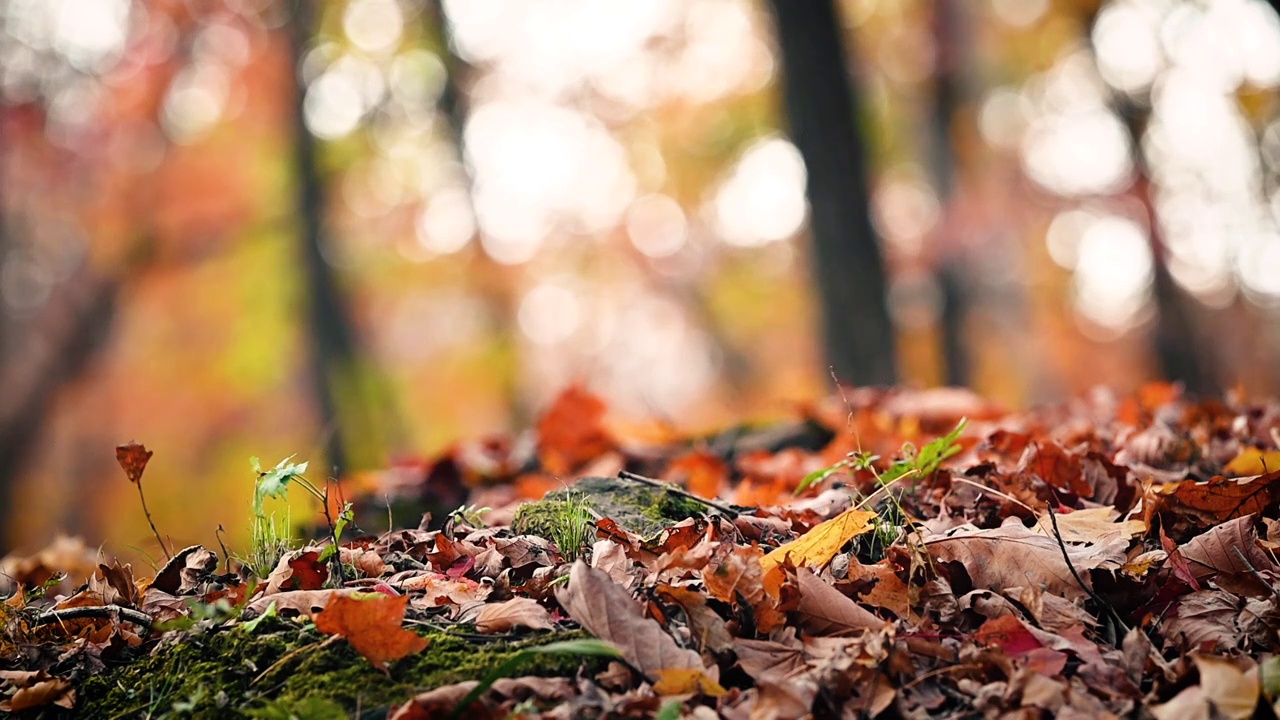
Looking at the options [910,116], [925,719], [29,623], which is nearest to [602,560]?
[925,719]

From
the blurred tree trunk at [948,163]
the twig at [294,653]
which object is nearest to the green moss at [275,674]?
the twig at [294,653]

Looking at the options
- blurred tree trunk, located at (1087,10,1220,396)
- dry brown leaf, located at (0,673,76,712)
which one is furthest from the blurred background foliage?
dry brown leaf, located at (0,673,76,712)

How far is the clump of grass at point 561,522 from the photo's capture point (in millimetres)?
1867

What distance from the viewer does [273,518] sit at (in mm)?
1904

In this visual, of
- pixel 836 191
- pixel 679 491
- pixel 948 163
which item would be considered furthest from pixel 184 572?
pixel 948 163

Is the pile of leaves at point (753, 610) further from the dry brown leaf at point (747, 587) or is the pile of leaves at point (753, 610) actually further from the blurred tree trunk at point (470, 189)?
the blurred tree trunk at point (470, 189)

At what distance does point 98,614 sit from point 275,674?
0.51 metres

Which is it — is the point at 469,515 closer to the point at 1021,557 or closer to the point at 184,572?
the point at 184,572

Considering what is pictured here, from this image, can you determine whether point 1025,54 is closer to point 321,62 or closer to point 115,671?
point 321,62

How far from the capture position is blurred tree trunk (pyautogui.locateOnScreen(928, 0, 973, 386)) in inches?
443

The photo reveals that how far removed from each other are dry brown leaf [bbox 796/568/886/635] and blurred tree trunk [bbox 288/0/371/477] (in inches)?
435

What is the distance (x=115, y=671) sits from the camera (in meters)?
1.65

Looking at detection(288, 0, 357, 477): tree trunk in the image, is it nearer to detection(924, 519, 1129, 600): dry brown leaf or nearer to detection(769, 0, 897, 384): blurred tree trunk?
detection(769, 0, 897, 384): blurred tree trunk

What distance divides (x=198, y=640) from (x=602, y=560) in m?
0.74
